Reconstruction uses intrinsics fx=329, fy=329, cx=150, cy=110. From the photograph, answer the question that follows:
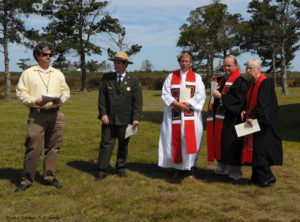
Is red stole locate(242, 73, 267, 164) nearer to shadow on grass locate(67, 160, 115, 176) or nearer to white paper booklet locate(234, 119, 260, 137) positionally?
white paper booklet locate(234, 119, 260, 137)

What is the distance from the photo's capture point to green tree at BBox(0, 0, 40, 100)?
82.1ft

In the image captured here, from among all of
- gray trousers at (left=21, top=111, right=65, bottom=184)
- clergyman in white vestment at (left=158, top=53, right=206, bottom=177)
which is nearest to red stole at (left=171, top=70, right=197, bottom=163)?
clergyman in white vestment at (left=158, top=53, right=206, bottom=177)

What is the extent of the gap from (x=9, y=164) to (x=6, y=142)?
2.64 metres

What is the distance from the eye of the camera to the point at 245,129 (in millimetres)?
5160

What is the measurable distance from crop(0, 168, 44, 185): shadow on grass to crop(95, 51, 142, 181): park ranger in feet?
3.24

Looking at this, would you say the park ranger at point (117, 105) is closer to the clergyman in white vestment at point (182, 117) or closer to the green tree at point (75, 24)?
the clergyman in white vestment at point (182, 117)

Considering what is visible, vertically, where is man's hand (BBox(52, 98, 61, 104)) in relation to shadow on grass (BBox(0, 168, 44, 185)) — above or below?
above

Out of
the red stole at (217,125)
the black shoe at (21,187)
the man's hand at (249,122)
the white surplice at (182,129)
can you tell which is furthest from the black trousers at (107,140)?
the man's hand at (249,122)

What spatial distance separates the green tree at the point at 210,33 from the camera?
3388 centimetres

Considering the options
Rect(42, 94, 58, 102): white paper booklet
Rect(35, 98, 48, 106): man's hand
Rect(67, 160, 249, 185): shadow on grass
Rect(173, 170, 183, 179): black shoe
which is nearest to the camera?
Rect(42, 94, 58, 102): white paper booklet

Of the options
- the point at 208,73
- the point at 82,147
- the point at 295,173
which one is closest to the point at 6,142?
the point at 82,147

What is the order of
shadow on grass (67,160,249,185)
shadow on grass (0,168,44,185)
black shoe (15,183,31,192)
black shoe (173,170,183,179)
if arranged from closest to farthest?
black shoe (15,183,31,192) → shadow on grass (0,168,44,185) → shadow on grass (67,160,249,185) → black shoe (173,170,183,179)

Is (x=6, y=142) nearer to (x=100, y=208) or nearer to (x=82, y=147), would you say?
(x=82, y=147)

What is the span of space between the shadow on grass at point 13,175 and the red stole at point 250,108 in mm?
3369
